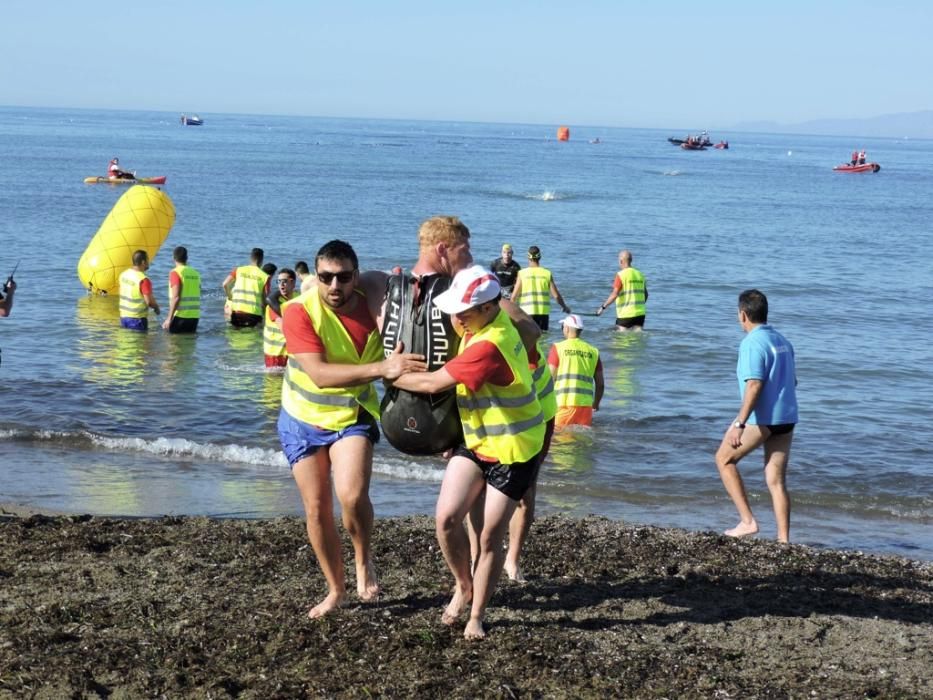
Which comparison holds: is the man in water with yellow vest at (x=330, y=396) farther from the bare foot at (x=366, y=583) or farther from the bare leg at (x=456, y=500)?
the bare leg at (x=456, y=500)

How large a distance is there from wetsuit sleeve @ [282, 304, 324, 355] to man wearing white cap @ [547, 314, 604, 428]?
5.55 metres

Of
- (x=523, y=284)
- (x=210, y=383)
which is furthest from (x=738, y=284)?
(x=210, y=383)

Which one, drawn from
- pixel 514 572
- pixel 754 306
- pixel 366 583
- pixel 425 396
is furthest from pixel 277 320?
pixel 425 396

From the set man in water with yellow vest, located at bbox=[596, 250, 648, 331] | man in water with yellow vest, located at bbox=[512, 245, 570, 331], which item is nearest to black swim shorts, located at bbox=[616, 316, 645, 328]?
man in water with yellow vest, located at bbox=[596, 250, 648, 331]

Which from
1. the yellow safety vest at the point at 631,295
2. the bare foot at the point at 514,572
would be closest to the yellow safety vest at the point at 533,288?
the yellow safety vest at the point at 631,295

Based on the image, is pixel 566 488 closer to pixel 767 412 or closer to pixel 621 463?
pixel 621 463

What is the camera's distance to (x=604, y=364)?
17.4 metres

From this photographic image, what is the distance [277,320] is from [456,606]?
31.9ft

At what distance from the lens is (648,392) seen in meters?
15.5

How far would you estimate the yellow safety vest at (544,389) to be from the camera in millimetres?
5844

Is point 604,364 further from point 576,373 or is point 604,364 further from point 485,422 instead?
point 485,422

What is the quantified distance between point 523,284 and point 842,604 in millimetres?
12175

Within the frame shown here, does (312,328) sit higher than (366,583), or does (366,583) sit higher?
(312,328)

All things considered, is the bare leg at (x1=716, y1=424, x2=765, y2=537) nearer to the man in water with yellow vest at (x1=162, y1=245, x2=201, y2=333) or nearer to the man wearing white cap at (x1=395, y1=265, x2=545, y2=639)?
the man wearing white cap at (x1=395, y1=265, x2=545, y2=639)
